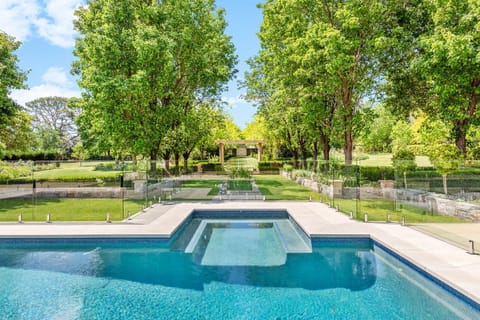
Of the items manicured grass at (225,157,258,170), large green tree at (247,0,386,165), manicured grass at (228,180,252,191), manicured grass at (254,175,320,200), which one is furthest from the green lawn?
large green tree at (247,0,386,165)

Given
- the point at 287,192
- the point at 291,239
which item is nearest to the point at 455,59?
the point at 291,239

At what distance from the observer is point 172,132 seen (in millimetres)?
24594

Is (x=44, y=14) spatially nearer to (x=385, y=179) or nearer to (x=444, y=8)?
(x=444, y=8)

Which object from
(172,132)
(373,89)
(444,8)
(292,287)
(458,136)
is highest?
(444,8)

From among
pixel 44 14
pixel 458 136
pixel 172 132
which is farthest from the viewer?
pixel 172 132

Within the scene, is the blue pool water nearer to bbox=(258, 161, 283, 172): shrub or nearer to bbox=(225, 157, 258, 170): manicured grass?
bbox=(225, 157, 258, 170): manicured grass

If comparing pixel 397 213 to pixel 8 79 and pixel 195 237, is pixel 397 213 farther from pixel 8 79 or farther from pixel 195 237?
pixel 8 79

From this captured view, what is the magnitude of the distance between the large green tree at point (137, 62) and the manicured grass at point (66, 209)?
350 centimetres

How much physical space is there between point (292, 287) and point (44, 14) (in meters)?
22.1

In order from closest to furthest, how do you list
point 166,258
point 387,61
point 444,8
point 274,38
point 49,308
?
point 49,308, point 166,258, point 444,8, point 387,61, point 274,38

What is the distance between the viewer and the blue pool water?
17.8ft

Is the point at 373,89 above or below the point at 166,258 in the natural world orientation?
above

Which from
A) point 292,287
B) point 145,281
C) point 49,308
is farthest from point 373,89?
point 49,308

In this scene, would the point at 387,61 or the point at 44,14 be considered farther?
the point at 44,14
